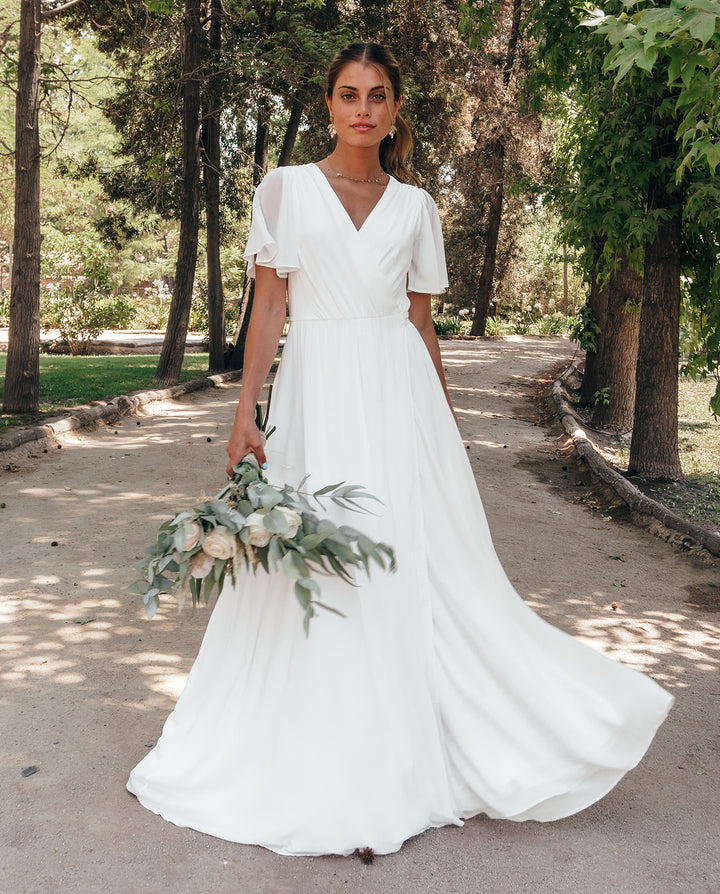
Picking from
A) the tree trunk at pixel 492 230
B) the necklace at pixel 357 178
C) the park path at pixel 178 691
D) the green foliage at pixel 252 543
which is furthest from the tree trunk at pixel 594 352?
the tree trunk at pixel 492 230

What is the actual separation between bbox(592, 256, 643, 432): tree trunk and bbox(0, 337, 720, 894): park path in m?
3.11

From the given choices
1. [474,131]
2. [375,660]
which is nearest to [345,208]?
[375,660]

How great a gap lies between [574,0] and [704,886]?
7875mm

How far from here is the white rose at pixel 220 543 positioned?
233 centimetres

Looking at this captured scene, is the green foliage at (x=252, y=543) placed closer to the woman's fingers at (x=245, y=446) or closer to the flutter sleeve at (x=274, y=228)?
the woman's fingers at (x=245, y=446)

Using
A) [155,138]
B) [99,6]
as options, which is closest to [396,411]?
[99,6]

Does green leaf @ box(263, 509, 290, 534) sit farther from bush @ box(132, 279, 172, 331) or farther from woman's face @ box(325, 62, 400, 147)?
bush @ box(132, 279, 172, 331)

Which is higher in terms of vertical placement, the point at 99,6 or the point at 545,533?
the point at 99,6

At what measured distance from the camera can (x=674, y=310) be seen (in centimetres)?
794

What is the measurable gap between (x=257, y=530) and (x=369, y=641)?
1.68ft

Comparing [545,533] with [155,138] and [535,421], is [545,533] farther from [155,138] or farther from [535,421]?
[155,138]

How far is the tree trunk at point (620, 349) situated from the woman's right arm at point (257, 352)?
835cm

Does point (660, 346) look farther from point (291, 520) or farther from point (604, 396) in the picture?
point (291, 520)

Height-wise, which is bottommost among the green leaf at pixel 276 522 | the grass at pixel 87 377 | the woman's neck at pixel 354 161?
the grass at pixel 87 377
